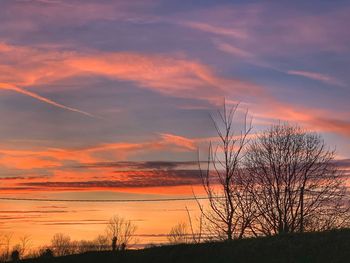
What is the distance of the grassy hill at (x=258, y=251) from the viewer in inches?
888

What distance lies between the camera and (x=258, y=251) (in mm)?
23891

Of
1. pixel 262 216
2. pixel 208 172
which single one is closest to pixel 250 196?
pixel 262 216

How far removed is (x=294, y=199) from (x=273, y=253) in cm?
2600

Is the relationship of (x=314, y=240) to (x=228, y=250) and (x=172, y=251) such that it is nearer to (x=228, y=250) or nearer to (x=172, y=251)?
(x=228, y=250)

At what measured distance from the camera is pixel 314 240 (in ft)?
77.3

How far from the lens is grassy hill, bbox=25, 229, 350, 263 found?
22.6 metres

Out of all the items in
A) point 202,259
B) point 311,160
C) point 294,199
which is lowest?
point 202,259

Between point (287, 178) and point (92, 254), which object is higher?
point (287, 178)

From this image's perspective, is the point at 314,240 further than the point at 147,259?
No

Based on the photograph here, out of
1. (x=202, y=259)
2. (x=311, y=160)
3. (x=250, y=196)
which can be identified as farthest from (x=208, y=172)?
(x=311, y=160)

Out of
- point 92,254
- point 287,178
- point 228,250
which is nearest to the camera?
point 228,250

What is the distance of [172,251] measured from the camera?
2656cm

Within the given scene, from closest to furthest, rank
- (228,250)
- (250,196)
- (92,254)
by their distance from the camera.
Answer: (228,250) → (92,254) → (250,196)

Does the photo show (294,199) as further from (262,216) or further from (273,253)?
(273,253)
